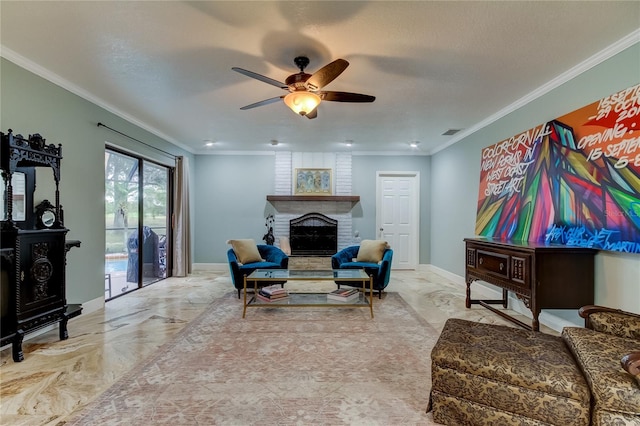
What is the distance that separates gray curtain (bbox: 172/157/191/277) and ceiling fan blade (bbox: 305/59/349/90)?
412 cm

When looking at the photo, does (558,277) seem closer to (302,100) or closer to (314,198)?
(302,100)

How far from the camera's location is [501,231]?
3986 mm

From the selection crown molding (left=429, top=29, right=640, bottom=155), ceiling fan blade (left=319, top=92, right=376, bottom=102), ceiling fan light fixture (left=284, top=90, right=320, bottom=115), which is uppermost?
crown molding (left=429, top=29, right=640, bottom=155)

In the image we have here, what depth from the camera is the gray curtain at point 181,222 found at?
571 cm

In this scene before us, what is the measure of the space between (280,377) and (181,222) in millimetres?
4340

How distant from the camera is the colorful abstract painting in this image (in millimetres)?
2400

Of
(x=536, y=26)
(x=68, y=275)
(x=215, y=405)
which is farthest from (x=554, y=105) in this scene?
(x=68, y=275)

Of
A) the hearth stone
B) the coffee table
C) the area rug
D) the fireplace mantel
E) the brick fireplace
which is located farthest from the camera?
the brick fireplace

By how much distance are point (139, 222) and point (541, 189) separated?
5.54m

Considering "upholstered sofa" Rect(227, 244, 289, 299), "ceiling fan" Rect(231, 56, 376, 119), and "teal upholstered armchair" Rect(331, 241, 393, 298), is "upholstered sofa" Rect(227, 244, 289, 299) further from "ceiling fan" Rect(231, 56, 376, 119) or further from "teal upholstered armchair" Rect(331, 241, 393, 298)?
"ceiling fan" Rect(231, 56, 376, 119)

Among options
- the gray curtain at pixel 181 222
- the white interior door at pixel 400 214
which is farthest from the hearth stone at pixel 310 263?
the gray curtain at pixel 181 222

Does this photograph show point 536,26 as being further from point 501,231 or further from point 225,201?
point 225,201

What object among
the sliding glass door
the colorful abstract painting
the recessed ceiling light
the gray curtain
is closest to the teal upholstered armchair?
the colorful abstract painting

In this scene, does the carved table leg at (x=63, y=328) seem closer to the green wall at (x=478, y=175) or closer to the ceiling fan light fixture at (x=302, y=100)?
the ceiling fan light fixture at (x=302, y=100)
